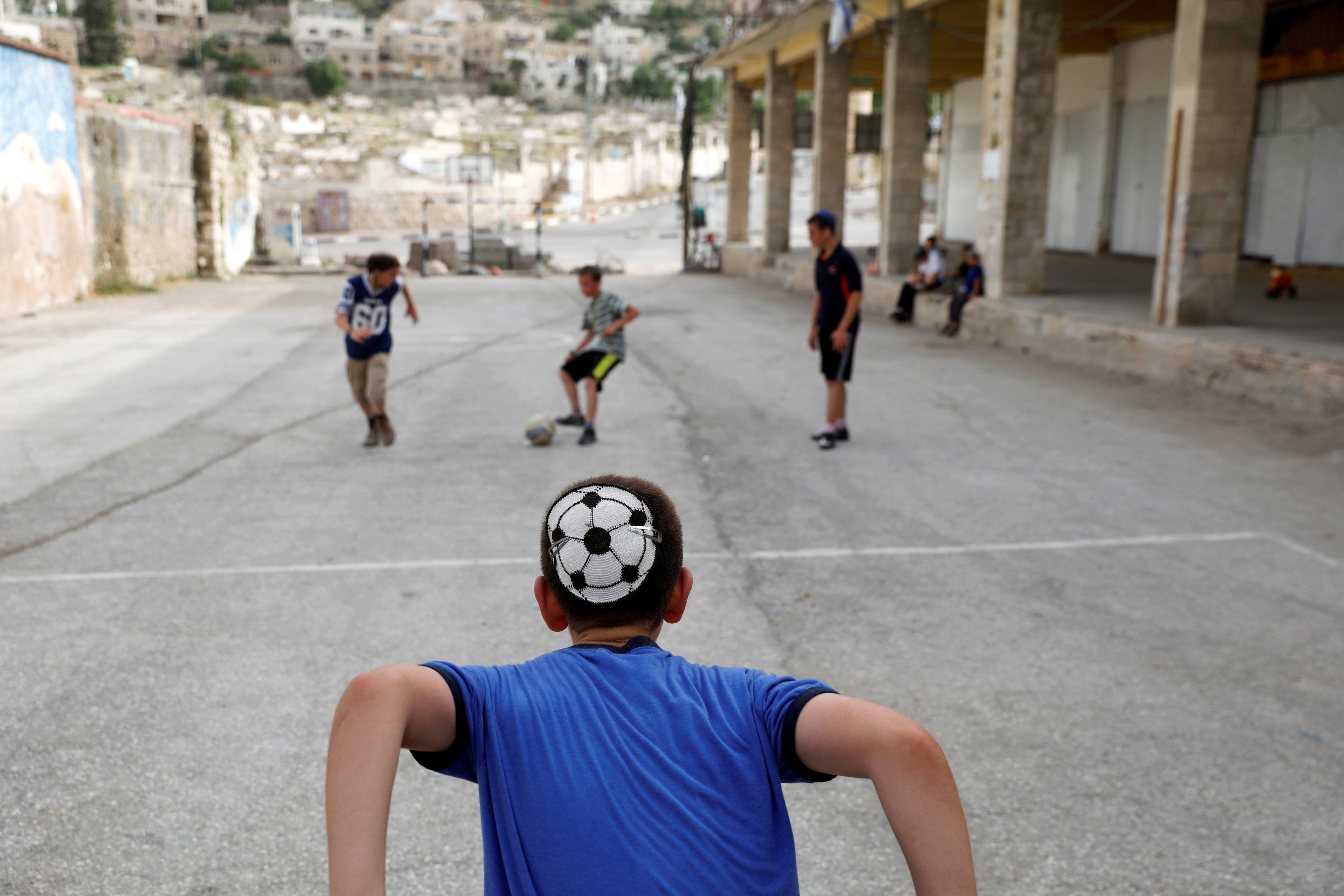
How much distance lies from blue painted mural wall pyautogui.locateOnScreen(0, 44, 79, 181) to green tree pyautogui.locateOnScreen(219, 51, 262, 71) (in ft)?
513

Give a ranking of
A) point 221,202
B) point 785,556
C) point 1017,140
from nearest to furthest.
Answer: point 785,556 → point 1017,140 → point 221,202

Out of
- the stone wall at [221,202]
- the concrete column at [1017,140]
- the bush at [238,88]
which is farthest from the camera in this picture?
the bush at [238,88]

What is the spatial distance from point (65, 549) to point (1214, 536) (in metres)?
6.96

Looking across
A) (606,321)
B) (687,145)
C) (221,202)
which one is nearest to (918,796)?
(606,321)

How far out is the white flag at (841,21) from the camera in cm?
2227

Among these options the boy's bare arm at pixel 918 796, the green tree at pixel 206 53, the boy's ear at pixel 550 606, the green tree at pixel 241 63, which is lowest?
the boy's bare arm at pixel 918 796

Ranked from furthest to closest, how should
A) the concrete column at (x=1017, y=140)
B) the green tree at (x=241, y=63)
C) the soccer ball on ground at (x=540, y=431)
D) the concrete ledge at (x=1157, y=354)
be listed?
the green tree at (x=241, y=63)
the concrete column at (x=1017, y=140)
the concrete ledge at (x=1157, y=354)
the soccer ball on ground at (x=540, y=431)

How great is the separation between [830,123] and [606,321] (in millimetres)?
19424

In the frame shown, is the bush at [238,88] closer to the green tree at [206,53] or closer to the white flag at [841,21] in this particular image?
the green tree at [206,53]

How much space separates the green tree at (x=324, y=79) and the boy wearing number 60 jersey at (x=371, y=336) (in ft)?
541

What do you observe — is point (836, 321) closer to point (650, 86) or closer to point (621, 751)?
Answer: point (621, 751)

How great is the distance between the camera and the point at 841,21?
74.7 ft

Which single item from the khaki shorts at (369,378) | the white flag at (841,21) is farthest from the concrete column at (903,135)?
the khaki shorts at (369,378)

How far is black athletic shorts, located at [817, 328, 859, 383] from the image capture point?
9.84 m
